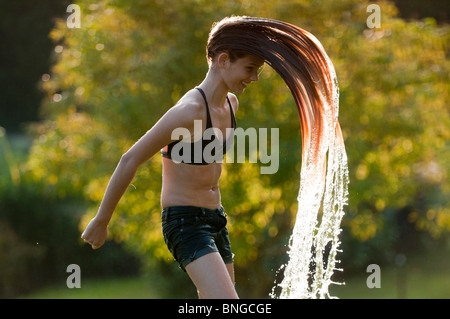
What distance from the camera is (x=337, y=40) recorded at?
8.23 m

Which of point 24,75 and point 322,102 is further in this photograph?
point 24,75

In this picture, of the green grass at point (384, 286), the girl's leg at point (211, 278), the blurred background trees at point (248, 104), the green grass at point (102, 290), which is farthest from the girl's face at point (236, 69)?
the green grass at point (102, 290)

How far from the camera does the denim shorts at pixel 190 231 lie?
3102 mm

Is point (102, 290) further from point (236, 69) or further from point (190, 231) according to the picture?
point (236, 69)

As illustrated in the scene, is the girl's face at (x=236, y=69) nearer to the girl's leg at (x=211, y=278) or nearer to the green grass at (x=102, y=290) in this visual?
the girl's leg at (x=211, y=278)

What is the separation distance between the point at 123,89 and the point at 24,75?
8509 mm

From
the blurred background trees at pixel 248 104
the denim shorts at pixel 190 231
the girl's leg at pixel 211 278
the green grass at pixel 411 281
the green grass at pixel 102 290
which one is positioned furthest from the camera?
the green grass at pixel 102 290

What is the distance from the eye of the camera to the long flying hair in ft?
10.8

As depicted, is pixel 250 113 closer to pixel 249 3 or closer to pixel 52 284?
pixel 249 3

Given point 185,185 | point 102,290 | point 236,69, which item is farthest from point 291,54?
point 102,290

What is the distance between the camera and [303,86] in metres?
3.51

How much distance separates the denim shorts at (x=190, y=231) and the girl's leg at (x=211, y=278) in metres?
0.04

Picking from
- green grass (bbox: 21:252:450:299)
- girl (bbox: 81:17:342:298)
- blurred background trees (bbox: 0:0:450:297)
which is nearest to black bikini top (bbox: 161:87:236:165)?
girl (bbox: 81:17:342:298)
